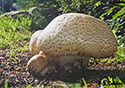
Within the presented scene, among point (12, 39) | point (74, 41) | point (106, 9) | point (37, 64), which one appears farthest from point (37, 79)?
point (106, 9)

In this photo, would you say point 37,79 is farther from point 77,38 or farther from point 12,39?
point 12,39

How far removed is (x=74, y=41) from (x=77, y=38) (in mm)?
70

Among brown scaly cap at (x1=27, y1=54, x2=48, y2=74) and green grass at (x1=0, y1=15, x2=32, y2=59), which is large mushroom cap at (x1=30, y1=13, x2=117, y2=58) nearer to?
brown scaly cap at (x1=27, y1=54, x2=48, y2=74)

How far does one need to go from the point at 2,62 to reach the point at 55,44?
1.66m

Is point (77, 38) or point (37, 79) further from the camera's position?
point (37, 79)

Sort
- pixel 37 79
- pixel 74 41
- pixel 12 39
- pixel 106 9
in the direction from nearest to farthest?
pixel 74 41 < pixel 37 79 < pixel 106 9 < pixel 12 39

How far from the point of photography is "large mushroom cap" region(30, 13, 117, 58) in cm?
297

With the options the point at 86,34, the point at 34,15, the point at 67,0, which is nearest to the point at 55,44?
the point at 86,34

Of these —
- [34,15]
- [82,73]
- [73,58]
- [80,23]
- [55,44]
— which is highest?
[34,15]

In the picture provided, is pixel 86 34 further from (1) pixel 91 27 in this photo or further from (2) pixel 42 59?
(2) pixel 42 59

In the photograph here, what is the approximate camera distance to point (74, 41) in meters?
2.98

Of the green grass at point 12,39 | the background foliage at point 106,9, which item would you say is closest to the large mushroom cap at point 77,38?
the background foliage at point 106,9

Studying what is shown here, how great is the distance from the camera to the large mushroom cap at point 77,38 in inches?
117

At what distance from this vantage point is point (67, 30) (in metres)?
3.09
